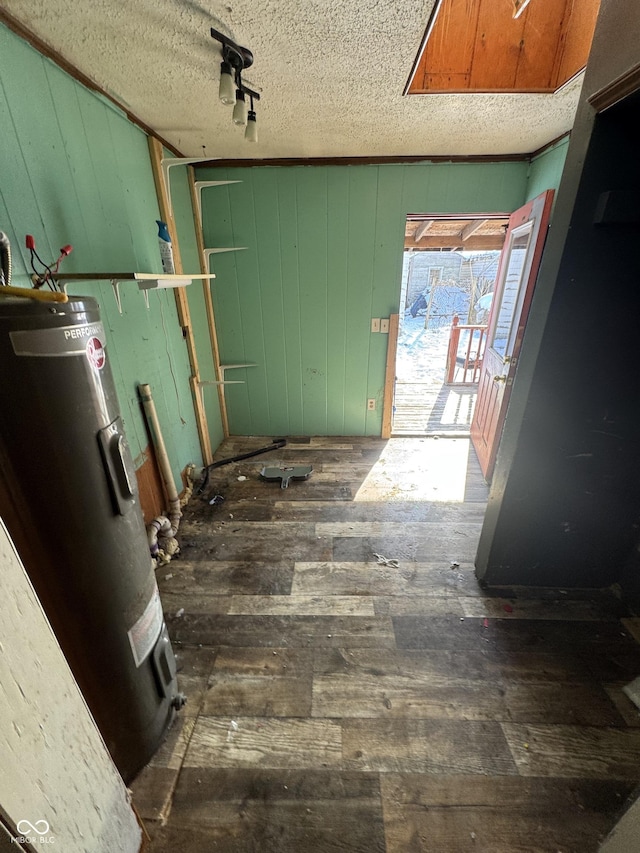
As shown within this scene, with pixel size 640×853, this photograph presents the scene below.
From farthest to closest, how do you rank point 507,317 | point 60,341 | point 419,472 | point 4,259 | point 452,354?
1. point 452,354
2. point 419,472
3. point 507,317
4. point 4,259
5. point 60,341

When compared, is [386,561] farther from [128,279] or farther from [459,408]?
[459,408]

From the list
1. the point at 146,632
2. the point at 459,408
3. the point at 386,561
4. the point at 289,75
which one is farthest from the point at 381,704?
the point at 459,408

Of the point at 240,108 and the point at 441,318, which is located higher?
the point at 240,108

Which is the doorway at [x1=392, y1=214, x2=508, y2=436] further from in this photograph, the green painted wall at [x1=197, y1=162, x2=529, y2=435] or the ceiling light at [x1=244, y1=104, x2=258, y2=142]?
the ceiling light at [x1=244, y1=104, x2=258, y2=142]

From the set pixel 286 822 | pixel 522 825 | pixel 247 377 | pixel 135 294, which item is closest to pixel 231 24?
pixel 135 294

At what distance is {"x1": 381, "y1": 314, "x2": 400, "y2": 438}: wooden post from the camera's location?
10.0ft

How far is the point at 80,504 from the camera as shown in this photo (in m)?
0.85

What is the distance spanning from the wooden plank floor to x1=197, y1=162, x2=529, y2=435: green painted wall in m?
1.51

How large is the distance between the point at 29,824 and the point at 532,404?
70.2 inches

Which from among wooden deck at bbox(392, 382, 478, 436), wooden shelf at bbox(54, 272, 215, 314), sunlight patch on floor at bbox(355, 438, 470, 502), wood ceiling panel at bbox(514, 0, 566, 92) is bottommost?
sunlight patch on floor at bbox(355, 438, 470, 502)

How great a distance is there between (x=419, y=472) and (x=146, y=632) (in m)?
2.29

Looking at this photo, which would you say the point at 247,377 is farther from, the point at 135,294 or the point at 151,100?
the point at 151,100

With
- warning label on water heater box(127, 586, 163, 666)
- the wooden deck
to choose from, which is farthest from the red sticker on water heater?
the wooden deck

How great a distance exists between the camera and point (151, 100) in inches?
64.9
